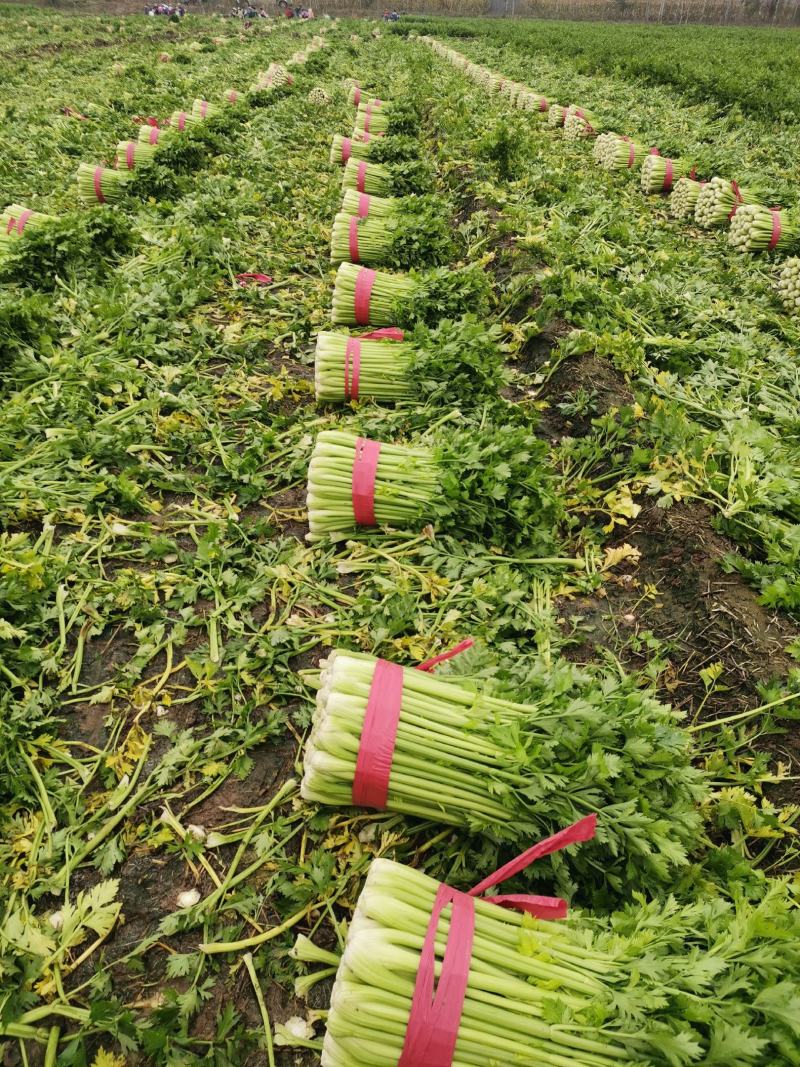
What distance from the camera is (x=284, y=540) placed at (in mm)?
4176

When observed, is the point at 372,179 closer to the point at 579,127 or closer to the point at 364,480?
the point at 579,127

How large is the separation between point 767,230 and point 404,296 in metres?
5.29

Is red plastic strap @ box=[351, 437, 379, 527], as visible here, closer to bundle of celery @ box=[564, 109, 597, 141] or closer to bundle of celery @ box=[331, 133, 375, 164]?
bundle of celery @ box=[331, 133, 375, 164]

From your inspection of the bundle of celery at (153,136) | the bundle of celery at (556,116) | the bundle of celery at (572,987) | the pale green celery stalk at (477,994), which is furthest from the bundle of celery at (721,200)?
the pale green celery stalk at (477,994)

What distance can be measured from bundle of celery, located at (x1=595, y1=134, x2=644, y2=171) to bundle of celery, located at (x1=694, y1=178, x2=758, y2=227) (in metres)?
2.43

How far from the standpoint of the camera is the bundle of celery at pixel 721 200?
844 cm

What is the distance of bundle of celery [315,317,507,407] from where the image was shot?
4816mm

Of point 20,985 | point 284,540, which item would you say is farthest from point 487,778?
point 284,540

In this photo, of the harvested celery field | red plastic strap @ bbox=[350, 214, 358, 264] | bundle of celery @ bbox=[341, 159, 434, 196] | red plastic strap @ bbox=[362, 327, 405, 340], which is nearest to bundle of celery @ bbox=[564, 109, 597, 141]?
bundle of celery @ bbox=[341, 159, 434, 196]

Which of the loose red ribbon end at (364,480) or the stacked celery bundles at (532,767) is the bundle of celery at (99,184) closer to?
the loose red ribbon end at (364,480)

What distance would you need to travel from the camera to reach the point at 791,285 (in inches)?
259

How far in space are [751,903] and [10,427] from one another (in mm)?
5578

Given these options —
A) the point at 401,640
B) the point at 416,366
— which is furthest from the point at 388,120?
the point at 401,640

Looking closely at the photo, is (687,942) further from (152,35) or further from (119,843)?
Answer: (152,35)
